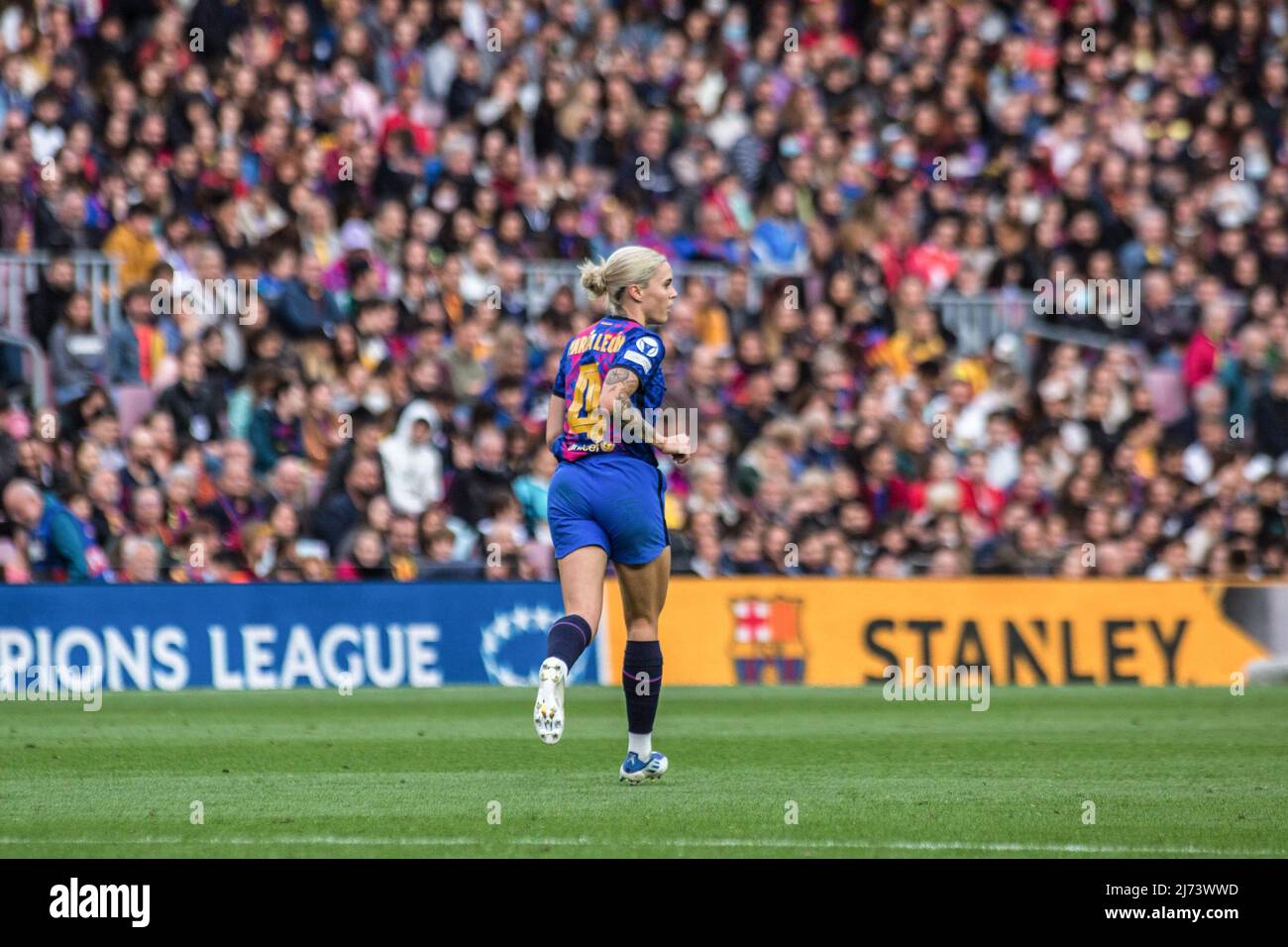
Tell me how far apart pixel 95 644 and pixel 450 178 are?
5308 mm

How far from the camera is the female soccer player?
355 inches

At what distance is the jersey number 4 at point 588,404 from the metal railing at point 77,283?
8512 mm

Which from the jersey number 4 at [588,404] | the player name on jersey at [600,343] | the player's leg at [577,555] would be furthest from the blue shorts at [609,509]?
the player name on jersey at [600,343]

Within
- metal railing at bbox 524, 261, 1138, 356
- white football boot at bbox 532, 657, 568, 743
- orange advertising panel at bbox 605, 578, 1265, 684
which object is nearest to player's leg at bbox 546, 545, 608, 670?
white football boot at bbox 532, 657, 568, 743

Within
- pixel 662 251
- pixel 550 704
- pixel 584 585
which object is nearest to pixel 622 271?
pixel 584 585

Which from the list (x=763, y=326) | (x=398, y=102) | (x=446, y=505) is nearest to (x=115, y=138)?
(x=398, y=102)

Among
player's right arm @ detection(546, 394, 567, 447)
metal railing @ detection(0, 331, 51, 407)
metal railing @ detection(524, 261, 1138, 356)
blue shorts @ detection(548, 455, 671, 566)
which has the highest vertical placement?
metal railing @ detection(524, 261, 1138, 356)

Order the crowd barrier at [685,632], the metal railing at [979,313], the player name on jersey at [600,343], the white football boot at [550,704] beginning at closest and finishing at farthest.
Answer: the white football boot at [550,704] < the player name on jersey at [600,343] < the crowd barrier at [685,632] < the metal railing at [979,313]

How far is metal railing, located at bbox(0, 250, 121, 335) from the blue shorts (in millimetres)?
8540

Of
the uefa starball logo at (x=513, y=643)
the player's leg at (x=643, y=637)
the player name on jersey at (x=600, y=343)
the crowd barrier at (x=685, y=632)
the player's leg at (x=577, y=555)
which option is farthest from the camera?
the uefa starball logo at (x=513, y=643)

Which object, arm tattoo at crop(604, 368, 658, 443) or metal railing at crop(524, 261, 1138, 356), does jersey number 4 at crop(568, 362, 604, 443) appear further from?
metal railing at crop(524, 261, 1138, 356)

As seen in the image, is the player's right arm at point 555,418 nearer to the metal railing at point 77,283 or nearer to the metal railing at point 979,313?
the metal railing at point 77,283

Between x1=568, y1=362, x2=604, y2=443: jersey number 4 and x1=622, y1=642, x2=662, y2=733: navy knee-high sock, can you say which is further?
x1=622, y1=642, x2=662, y2=733: navy knee-high sock

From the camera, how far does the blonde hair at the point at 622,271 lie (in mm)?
9086
